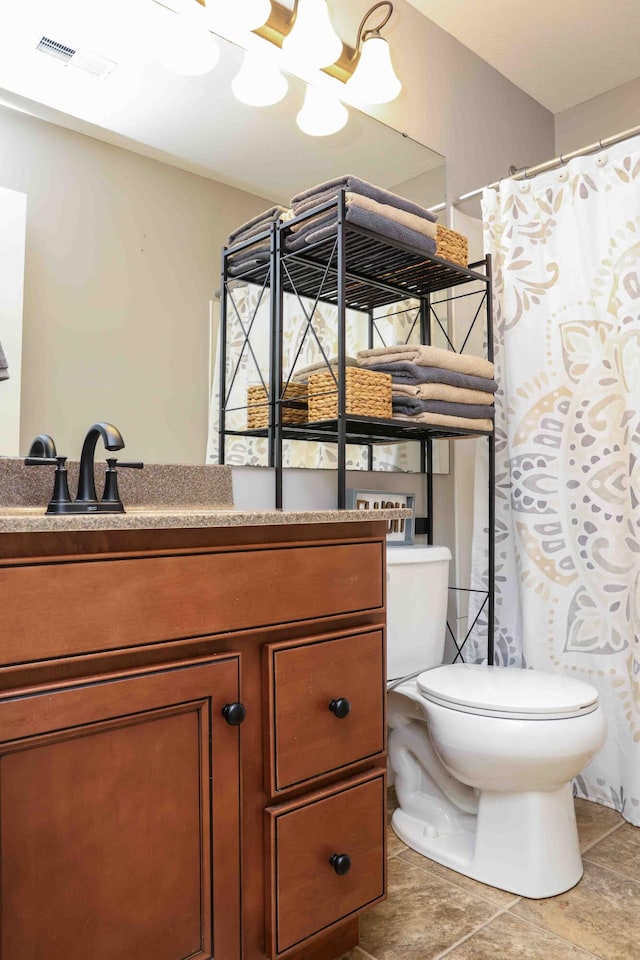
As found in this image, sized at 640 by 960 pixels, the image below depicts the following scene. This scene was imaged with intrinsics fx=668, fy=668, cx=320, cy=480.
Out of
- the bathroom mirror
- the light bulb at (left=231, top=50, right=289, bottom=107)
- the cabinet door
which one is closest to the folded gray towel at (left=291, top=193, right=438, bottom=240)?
the bathroom mirror

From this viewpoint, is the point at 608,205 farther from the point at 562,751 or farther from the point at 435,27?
the point at 562,751

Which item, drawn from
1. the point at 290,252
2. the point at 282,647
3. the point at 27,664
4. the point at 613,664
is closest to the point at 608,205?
the point at 290,252

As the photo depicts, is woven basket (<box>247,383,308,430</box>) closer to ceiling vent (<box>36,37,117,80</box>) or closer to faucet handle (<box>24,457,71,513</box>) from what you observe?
faucet handle (<box>24,457,71,513</box>)

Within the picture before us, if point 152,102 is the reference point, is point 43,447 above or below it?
below

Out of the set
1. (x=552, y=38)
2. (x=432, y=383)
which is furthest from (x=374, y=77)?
(x=432, y=383)

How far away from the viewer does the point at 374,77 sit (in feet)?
6.38

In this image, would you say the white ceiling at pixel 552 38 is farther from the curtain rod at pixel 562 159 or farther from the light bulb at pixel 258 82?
the light bulb at pixel 258 82

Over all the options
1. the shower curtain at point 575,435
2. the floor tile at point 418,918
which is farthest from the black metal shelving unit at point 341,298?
the floor tile at point 418,918

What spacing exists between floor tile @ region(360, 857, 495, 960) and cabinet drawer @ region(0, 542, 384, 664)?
0.68 metres

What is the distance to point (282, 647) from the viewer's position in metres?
1.06

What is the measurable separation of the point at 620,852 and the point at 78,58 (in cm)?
221

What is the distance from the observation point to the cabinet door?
805mm

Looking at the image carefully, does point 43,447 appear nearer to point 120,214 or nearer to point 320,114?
point 120,214

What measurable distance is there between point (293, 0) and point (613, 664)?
6.69ft
